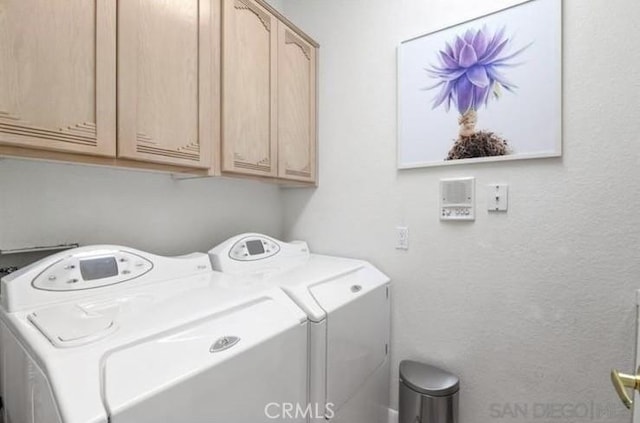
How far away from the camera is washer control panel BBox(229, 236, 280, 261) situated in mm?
1521

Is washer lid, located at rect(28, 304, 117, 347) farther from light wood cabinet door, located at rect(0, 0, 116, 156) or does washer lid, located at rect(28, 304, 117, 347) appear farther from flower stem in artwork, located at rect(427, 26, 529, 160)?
flower stem in artwork, located at rect(427, 26, 529, 160)

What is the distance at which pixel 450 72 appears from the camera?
1.54 m

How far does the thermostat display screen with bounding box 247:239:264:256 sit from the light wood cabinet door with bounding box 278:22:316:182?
41 centimetres

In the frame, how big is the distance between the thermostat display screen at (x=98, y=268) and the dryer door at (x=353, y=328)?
0.76 meters

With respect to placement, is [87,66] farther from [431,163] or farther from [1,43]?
[431,163]

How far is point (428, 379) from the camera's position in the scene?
1467 mm

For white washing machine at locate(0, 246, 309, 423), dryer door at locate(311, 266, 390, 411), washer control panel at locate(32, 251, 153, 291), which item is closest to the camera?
white washing machine at locate(0, 246, 309, 423)

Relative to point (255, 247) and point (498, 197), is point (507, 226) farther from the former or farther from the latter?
point (255, 247)

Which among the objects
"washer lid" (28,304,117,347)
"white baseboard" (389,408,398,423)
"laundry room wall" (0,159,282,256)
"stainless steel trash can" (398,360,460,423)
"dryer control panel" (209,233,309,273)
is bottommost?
"white baseboard" (389,408,398,423)

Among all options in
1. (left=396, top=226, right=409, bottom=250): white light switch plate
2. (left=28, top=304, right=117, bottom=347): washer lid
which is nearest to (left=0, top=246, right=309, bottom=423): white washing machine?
(left=28, top=304, right=117, bottom=347): washer lid

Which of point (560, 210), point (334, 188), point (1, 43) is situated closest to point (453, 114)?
point (560, 210)


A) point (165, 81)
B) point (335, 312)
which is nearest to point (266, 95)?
point (165, 81)

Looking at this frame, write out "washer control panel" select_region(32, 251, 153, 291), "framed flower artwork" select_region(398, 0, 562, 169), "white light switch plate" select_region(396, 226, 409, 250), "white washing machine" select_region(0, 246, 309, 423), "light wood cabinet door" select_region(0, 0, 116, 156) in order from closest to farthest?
1. "white washing machine" select_region(0, 246, 309, 423)
2. "light wood cabinet door" select_region(0, 0, 116, 156)
3. "washer control panel" select_region(32, 251, 153, 291)
4. "framed flower artwork" select_region(398, 0, 562, 169)
5. "white light switch plate" select_region(396, 226, 409, 250)

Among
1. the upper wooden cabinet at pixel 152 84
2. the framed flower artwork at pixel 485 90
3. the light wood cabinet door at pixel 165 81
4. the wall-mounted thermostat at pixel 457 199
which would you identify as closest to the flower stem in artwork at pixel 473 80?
the framed flower artwork at pixel 485 90
